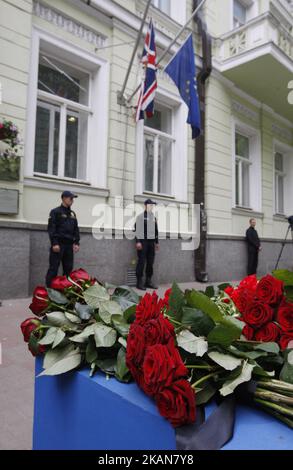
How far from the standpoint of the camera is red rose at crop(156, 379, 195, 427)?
604 mm

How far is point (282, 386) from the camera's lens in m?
0.67

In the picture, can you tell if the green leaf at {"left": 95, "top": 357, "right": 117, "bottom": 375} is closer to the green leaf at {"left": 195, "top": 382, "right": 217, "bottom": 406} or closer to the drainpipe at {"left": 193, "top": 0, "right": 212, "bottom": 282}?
the green leaf at {"left": 195, "top": 382, "right": 217, "bottom": 406}

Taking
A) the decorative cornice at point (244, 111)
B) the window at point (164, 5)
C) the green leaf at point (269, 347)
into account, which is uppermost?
the window at point (164, 5)

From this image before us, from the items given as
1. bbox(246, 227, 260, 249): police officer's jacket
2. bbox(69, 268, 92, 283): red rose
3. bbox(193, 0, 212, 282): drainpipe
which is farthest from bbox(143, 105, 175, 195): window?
bbox(69, 268, 92, 283): red rose

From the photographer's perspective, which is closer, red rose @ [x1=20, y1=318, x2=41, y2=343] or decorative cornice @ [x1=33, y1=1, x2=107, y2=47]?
red rose @ [x1=20, y1=318, x2=41, y2=343]

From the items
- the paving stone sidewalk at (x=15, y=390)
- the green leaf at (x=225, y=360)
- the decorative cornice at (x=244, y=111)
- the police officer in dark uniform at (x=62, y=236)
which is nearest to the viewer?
the green leaf at (x=225, y=360)

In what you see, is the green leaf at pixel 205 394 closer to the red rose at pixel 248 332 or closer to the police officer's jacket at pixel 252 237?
the red rose at pixel 248 332

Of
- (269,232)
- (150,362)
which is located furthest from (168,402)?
(269,232)

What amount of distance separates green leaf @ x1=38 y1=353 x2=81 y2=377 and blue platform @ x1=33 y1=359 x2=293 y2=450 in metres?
0.03

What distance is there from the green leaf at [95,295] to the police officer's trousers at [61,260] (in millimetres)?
3995

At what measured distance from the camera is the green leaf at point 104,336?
2.77 feet

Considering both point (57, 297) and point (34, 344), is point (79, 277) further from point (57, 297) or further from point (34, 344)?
point (34, 344)

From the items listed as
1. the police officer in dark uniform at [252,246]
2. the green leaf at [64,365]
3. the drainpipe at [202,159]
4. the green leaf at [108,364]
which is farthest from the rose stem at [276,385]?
the police officer in dark uniform at [252,246]
